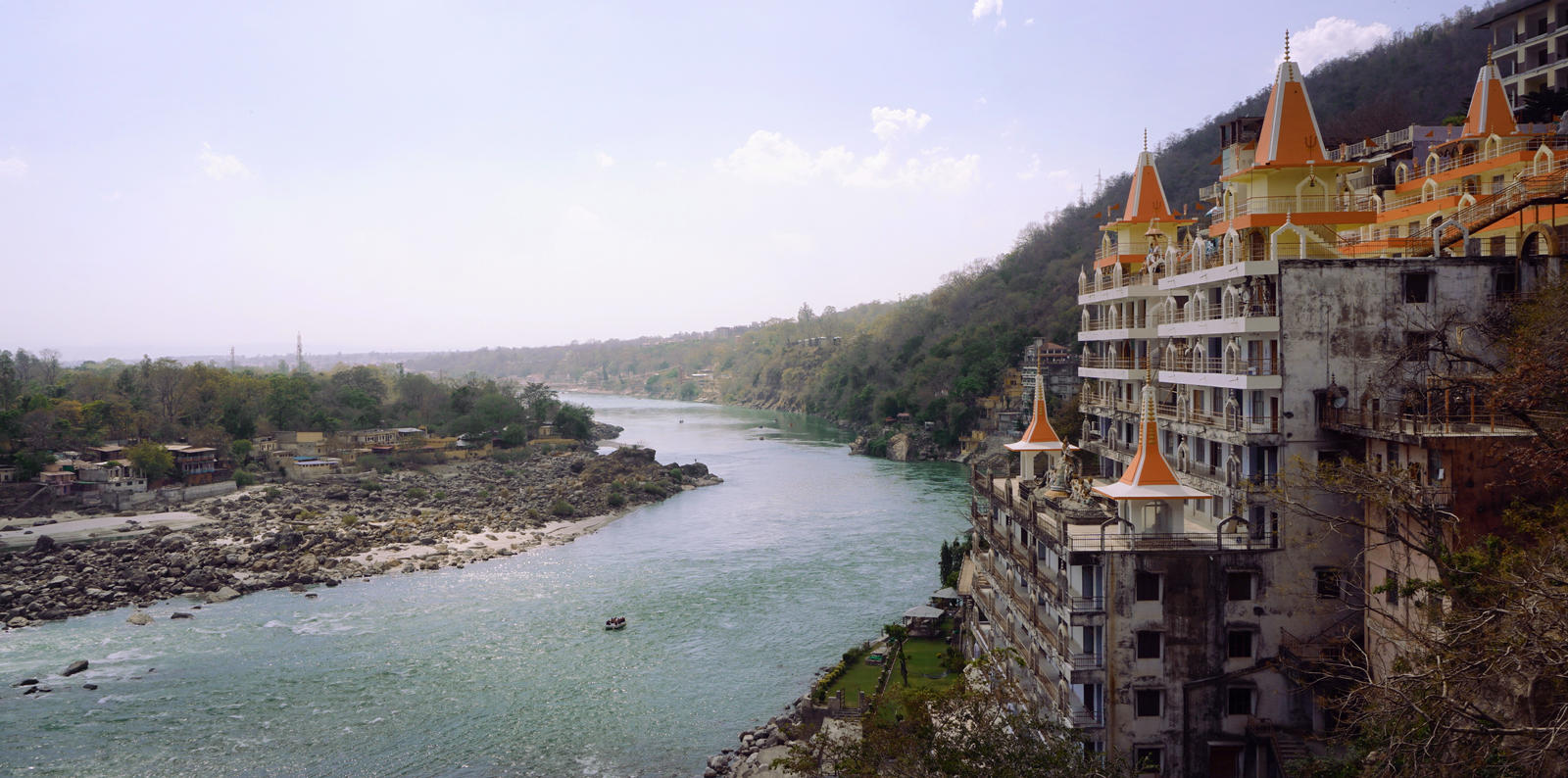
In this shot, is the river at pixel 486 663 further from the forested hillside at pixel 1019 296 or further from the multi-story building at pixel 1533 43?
the multi-story building at pixel 1533 43

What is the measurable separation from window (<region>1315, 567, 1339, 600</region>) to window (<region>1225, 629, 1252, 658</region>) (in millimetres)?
1126

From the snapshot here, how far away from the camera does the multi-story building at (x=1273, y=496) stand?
12000 millimetres

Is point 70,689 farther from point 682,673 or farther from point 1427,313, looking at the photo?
point 1427,313

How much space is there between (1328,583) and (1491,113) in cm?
1219

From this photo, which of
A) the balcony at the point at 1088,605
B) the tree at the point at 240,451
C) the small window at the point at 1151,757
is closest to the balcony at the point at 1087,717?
the small window at the point at 1151,757

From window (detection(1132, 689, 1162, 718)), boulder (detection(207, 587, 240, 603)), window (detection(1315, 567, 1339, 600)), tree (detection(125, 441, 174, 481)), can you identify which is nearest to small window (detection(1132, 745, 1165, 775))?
window (detection(1132, 689, 1162, 718))

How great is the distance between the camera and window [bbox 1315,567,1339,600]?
41.3 feet

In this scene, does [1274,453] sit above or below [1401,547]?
above

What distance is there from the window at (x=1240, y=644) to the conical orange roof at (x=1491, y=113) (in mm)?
12785

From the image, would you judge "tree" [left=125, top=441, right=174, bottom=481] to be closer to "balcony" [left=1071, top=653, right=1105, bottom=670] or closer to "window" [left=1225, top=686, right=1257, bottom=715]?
"balcony" [left=1071, top=653, right=1105, bottom=670]

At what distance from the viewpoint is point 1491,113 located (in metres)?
19.3

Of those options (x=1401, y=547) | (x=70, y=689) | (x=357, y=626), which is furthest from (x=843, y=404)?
(x=1401, y=547)

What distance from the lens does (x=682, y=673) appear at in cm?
2045

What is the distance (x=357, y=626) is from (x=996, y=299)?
5573 centimetres
